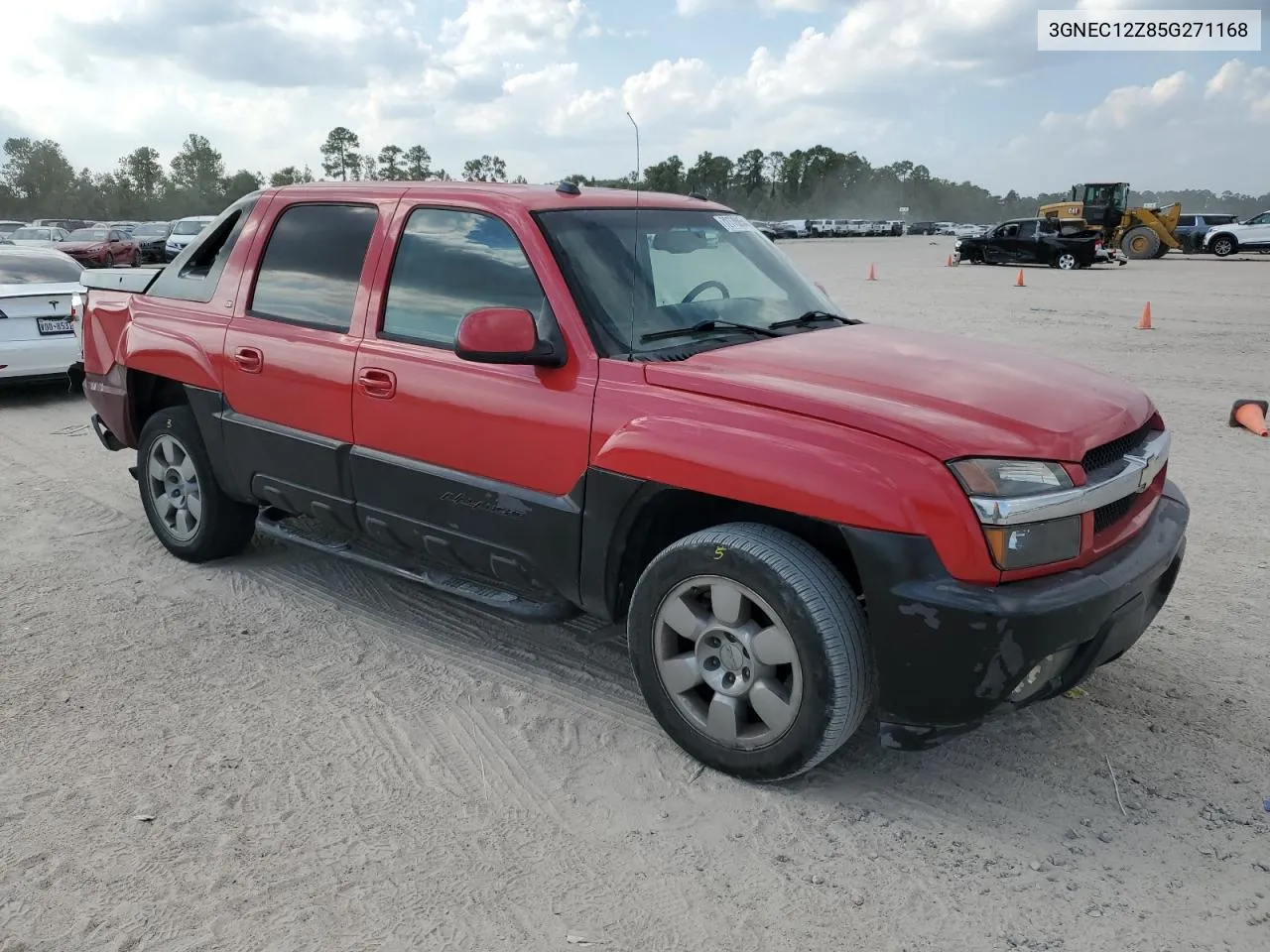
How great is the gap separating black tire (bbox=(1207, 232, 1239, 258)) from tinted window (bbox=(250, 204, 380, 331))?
126 feet

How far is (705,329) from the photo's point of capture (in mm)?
3752

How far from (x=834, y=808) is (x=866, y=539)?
0.91m

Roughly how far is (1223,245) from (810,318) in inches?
1490

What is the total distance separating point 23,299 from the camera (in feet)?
30.4

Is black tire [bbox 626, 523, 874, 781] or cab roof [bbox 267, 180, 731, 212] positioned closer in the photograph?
black tire [bbox 626, 523, 874, 781]

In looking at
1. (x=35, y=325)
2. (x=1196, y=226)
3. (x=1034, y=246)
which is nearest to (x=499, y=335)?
(x=35, y=325)

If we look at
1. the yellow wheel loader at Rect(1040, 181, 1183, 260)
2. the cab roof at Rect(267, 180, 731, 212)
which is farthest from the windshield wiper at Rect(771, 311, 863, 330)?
the yellow wheel loader at Rect(1040, 181, 1183, 260)

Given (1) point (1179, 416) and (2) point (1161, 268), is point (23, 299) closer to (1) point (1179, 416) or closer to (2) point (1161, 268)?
(1) point (1179, 416)

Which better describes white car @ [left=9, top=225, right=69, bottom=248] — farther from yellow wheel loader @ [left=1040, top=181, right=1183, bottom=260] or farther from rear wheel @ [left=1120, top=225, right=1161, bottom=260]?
rear wheel @ [left=1120, top=225, right=1161, bottom=260]

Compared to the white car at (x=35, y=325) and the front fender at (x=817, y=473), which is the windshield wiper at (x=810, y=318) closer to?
the front fender at (x=817, y=473)

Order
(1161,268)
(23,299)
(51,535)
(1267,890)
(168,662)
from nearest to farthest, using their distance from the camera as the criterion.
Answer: (1267,890) → (168,662) → (51,535) → (23,299) → (1161,268)

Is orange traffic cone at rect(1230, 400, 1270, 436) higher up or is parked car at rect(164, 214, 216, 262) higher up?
parked car at rect(164, 214, 216, 262)

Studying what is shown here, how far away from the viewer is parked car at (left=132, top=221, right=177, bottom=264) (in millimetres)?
33344

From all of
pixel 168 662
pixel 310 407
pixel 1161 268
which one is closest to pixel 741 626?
pixel 310 407
